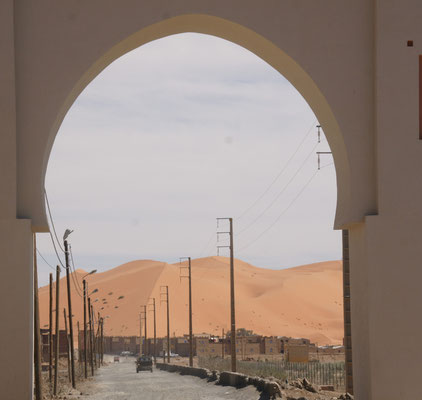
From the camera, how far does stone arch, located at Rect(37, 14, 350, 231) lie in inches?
423

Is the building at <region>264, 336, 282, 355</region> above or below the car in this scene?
below

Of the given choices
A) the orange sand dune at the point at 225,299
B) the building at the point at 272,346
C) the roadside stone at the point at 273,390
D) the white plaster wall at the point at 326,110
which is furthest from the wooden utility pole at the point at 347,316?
the orange sand dune at the point at 225,299

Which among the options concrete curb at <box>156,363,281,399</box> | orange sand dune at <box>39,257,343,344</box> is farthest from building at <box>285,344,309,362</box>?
orange sand dune at <box>39,257,343,344</box>

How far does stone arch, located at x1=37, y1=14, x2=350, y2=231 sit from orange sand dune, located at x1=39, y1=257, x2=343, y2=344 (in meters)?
84.9

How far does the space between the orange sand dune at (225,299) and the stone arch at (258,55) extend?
84916 mm

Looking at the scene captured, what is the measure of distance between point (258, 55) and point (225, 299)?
110698 mm

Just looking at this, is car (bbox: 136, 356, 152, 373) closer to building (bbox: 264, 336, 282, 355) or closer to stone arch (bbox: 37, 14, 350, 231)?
building (bbox: 264, 336, 282, 355)

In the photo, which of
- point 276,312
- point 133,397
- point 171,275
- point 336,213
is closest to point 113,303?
point 171,275

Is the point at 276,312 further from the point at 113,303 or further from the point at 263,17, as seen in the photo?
the point at 263,17

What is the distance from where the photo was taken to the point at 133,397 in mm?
25016

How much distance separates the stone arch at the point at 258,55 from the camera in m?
10.7

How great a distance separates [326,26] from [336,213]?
99.1 inches

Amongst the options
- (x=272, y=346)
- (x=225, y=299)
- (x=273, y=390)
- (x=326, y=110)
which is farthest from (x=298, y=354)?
(x=225, y=299)

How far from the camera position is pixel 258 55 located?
11.7m
